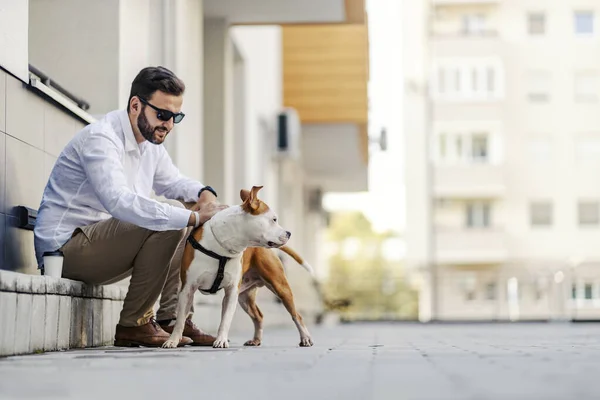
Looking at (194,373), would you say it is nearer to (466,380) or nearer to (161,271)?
(466,380)

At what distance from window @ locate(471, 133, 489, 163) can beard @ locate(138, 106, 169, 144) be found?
1636 inches

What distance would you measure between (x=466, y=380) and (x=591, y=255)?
44.2m

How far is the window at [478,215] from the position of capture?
155 ft

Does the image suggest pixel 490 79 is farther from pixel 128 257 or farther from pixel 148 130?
pixel 128 257

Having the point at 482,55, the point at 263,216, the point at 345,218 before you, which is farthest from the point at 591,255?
the point at 263,216

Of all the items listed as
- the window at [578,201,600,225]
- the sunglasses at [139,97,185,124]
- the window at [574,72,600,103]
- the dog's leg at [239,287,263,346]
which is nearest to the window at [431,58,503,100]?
the window at [574,72,600,103]

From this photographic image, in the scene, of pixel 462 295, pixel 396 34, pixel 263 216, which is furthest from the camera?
pixel 396 34

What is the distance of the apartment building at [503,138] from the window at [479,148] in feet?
0.13

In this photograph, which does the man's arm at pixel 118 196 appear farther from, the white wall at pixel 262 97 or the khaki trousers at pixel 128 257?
the white wall at pixel 262 97

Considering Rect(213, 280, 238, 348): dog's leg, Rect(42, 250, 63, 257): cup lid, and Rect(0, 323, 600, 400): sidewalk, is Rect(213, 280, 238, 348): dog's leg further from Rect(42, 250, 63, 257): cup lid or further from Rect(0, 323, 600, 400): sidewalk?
Rect(42, 250, 63, 257): cup lid

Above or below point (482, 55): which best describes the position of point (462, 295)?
below

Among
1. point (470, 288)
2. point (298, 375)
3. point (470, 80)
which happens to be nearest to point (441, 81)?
point (470, 80)

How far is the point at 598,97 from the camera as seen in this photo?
158ft

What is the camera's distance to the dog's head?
625 centimetres
